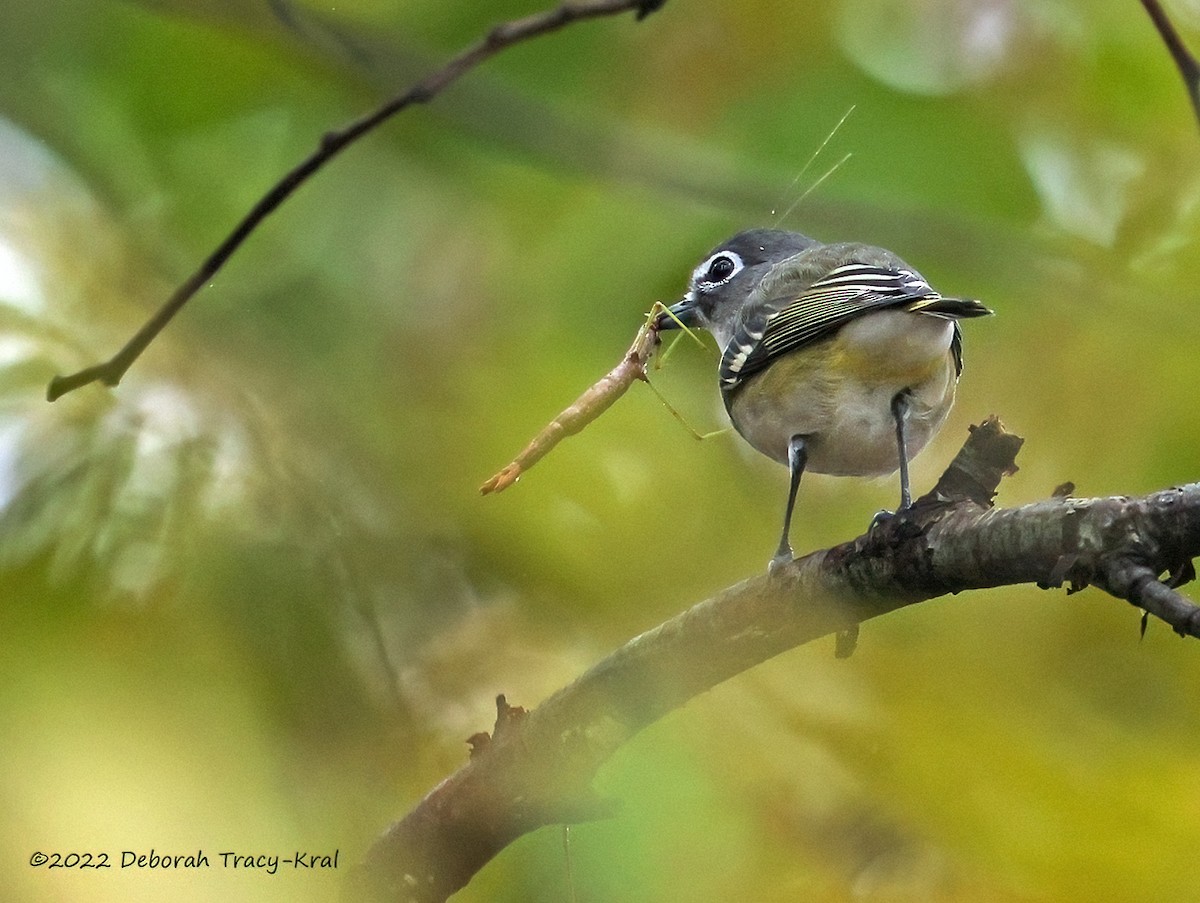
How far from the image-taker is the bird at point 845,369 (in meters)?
3.13

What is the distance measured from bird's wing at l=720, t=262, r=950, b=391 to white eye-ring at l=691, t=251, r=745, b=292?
36 centimetres

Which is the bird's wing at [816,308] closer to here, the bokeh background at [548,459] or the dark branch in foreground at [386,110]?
the bokeh background at [548,459]

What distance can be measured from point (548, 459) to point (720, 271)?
1.71 metres

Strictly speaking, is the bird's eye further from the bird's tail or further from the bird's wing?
the bird's tail

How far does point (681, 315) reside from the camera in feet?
14.3

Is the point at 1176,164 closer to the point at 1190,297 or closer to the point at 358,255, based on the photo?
the point at 1190,297

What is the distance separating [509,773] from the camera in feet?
8.63

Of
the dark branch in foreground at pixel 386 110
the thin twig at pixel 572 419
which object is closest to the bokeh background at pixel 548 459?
the thin twig at pixel 572 419

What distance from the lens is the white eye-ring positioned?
14.3ft

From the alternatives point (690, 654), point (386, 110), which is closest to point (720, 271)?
point (690, 654)

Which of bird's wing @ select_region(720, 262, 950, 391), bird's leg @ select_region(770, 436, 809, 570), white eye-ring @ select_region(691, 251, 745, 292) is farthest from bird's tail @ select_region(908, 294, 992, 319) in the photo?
white eye-ring @ select_region(691, 251, 745, 292)

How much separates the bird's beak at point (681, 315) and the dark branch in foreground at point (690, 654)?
1.49 metres

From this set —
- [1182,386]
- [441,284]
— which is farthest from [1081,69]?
[441,284]

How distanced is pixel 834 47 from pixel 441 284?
3.55 feet
